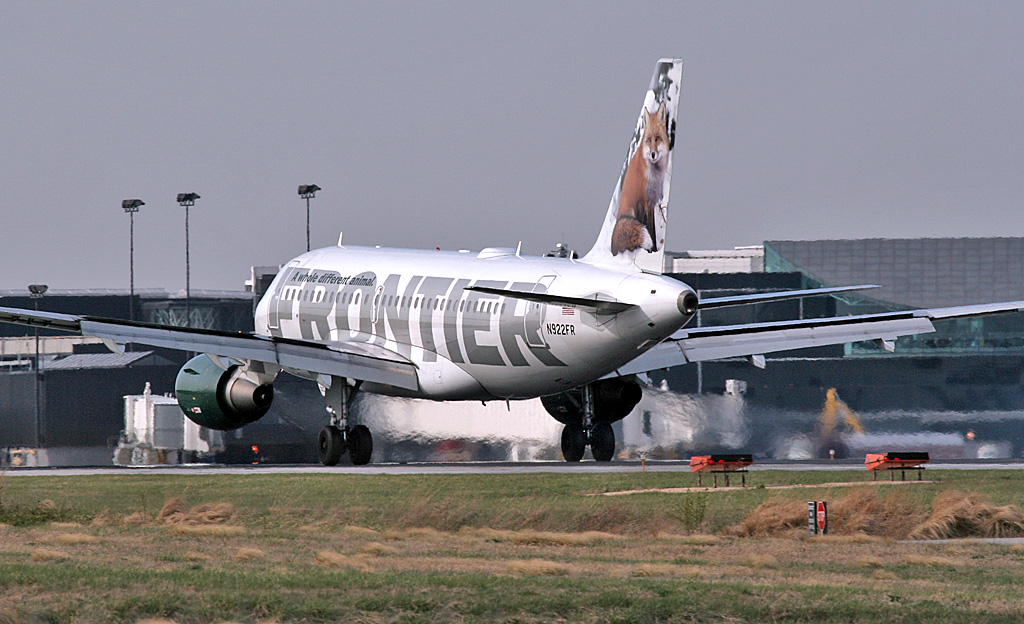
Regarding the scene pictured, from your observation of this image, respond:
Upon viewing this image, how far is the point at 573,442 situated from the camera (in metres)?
45.5

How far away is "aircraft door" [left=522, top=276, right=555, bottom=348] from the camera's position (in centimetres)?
3872

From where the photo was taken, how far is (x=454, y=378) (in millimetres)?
42312

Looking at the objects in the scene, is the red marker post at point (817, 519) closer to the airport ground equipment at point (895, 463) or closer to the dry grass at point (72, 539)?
the airport ground equipment at point (895, 463)

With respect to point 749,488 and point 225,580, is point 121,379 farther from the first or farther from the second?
point 225,580

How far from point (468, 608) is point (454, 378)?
2530cm

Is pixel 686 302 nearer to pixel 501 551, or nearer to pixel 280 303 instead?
pixel 501 551

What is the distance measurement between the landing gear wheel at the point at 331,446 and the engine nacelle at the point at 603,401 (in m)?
6.02

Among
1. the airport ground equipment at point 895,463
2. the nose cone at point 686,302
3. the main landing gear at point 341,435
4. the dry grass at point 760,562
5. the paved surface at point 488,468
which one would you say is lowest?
the dry grass at point 760,562

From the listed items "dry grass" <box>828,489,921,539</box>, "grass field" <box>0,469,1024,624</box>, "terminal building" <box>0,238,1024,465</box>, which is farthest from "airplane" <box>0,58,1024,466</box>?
"dry grass" <box>828,489,921,539</box>

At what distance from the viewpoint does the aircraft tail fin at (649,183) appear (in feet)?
124

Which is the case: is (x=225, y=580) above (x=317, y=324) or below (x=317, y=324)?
below

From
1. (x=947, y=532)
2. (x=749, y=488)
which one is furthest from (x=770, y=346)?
(x=947, y=532)

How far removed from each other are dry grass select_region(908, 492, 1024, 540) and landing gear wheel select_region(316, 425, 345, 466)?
1986cm

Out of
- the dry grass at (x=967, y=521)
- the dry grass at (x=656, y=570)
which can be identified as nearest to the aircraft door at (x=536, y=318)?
the dry grass at (x=967, y=521)
